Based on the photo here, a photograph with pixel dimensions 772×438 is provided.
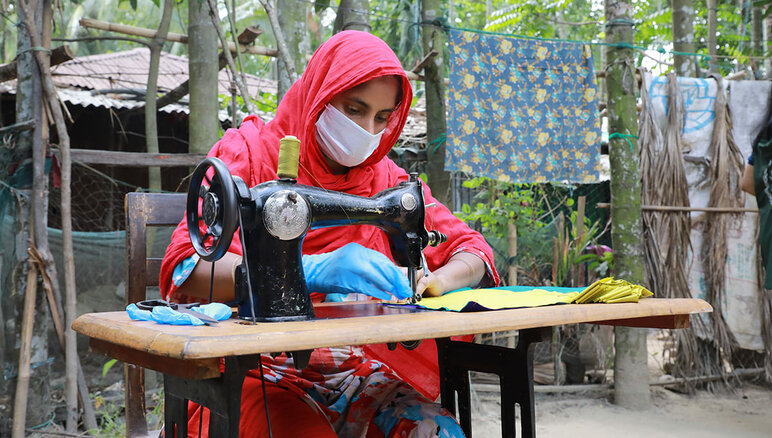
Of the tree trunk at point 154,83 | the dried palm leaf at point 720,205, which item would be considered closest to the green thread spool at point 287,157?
the tree trunk at point 154,83

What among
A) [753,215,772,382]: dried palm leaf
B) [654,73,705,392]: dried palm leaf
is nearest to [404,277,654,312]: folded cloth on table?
[654,73,705,392]: dried palm leaf

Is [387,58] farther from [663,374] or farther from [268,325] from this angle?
[663,374]

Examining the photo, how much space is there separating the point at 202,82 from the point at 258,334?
3399 mm

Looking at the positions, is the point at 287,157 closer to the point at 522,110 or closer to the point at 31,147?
the point at 31,147

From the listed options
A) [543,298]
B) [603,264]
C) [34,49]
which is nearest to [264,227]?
[543,298]

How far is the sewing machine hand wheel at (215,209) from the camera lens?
1.21 metres

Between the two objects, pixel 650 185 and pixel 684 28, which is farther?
pixel 684 28

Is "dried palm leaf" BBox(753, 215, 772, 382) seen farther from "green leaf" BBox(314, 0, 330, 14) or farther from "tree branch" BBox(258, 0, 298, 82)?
"tree branch" BBox(258, 0, 298, 82)

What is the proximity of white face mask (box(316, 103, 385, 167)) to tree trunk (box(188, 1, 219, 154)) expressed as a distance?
96.8 inches

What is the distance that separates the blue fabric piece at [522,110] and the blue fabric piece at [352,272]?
10.5 feet

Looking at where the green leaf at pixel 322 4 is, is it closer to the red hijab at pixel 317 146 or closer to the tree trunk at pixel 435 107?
the tree trunk at pixel 435 107

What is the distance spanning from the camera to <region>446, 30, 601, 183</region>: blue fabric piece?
4.60 m

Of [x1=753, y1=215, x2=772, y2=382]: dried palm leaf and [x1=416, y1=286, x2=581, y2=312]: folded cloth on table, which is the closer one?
[x1=416, y1=286, x2=581, y2=312]: folded cloth on table

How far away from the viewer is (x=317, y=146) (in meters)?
1.80
